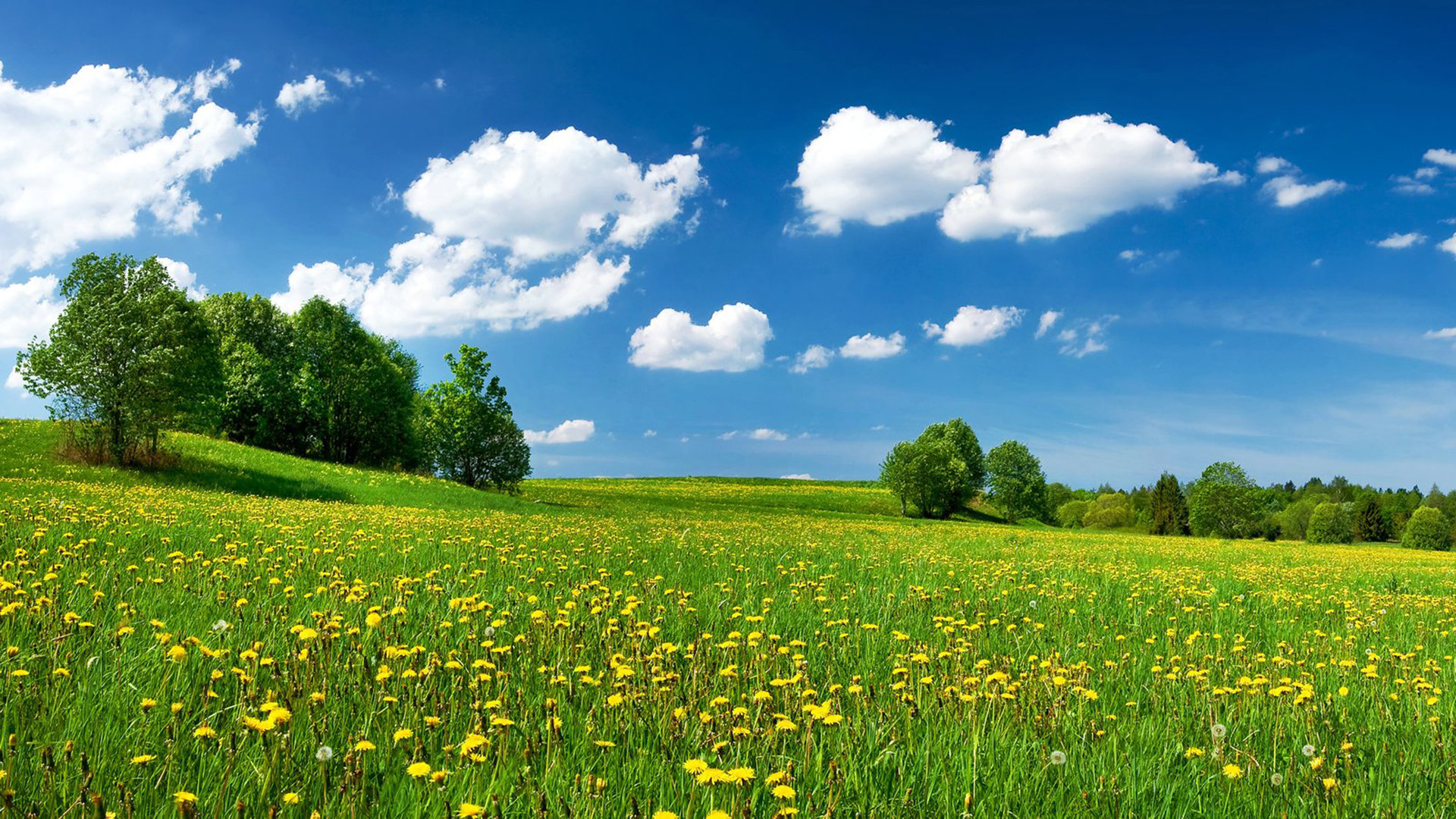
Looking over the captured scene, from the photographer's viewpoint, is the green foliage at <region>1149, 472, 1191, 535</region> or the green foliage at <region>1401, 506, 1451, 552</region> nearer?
the green foliage at <region>1401, 506, 1451, 552</region>

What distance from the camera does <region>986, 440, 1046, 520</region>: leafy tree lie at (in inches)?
3538

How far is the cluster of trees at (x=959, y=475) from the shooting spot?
8031 cm

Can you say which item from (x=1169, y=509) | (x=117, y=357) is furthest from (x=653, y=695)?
(x=1169, y=509)

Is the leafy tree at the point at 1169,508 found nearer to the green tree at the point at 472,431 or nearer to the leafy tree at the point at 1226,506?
the leafy tree at the point at 1226,506

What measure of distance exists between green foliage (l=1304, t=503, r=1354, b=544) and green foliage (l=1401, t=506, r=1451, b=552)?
571cm

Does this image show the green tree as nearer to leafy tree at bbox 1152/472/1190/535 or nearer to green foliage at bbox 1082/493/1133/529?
leafy tree at bbox 1152/472/1190/535

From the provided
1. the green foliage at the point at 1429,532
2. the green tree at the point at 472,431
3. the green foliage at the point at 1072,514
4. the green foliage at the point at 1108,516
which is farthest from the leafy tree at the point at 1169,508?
the green tree at the point at 472,431

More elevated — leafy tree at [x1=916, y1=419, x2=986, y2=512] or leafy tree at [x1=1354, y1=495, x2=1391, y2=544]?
leafy tree at [x1=916, y1=419, x2=986, y2=512]

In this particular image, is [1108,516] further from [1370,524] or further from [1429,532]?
[1429,532]

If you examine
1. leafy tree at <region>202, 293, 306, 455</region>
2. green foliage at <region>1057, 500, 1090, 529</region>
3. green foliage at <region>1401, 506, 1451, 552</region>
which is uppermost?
leafy tree at <region>202, 293, 306, 455</region>

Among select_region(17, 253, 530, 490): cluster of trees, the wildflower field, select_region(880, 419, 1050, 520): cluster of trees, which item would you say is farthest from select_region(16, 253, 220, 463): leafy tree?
select_region(880, 419, 1050, 520): cluster of trees

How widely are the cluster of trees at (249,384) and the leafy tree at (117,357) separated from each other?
5 cm

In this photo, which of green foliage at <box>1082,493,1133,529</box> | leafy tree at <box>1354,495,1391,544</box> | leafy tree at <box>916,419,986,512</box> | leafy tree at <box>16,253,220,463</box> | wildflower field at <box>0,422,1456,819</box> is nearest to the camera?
wildflower field at <box>0,422,1456,819</box>

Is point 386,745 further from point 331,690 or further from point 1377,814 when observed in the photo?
point 1377,814
